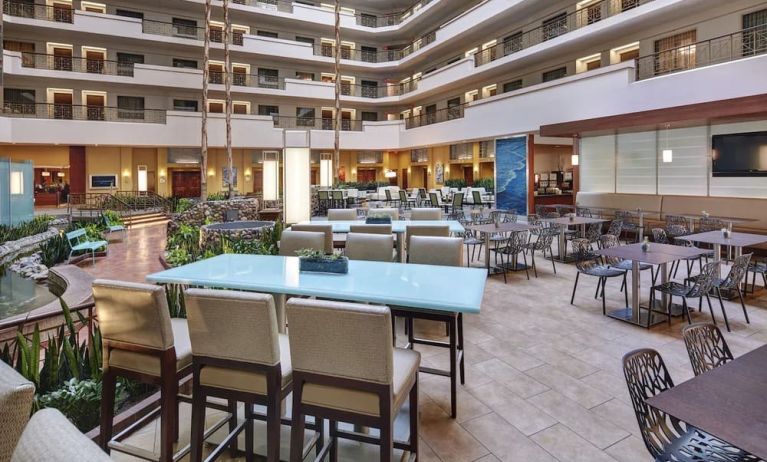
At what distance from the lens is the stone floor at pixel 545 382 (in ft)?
8.70

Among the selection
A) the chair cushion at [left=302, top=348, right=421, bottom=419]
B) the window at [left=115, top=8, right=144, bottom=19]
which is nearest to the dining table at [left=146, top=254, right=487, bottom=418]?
the chair cushion at [left=302, top=348, right=421, bottom=419]

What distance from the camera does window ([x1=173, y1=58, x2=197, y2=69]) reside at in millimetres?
21391

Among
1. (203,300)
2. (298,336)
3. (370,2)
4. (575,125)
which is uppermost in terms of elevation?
(370,2)

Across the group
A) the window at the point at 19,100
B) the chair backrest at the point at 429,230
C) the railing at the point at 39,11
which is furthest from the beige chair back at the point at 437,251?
the railing at the point at 39,11

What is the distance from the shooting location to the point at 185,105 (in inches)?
848

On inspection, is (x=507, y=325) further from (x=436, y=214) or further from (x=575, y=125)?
(x=575, y=125)

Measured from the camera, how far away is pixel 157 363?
228cm

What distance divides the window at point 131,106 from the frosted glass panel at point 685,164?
20.2m

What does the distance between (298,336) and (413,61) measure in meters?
23.8

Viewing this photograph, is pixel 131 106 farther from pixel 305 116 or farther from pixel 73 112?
pixel 305 116

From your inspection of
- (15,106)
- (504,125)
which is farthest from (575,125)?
(15,106)

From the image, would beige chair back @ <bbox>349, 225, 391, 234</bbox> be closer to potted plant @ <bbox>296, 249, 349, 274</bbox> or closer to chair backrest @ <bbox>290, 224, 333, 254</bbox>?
chair backrest @ <bbox>290, 224, 333, 254</bbox>

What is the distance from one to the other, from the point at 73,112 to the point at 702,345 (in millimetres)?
22479

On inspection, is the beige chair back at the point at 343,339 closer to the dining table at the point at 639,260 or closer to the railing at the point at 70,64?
the dining table at the point at 639,260
